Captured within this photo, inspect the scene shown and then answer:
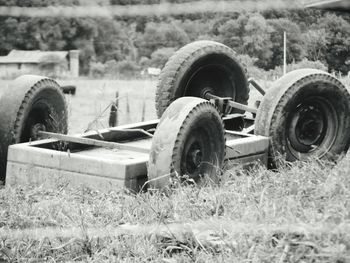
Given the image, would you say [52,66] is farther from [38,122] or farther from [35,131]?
[35,131]

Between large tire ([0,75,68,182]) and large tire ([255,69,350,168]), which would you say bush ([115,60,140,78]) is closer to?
large tire ([0,75,68,182])

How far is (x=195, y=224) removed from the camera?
372 centimetres

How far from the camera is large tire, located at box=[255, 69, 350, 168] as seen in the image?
21.4 feet

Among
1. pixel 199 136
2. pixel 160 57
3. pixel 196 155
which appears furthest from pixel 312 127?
pixel 160 57

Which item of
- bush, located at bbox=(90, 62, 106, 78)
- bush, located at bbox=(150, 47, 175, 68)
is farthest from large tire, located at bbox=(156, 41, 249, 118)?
bush, located at bbox=(90, 62, 106, 78)

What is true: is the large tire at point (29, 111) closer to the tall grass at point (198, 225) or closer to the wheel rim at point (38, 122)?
the wheel rim at point (38, 122)

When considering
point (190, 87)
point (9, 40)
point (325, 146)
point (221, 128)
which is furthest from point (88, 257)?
point (9, 40)

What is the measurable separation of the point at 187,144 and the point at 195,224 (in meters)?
1.73

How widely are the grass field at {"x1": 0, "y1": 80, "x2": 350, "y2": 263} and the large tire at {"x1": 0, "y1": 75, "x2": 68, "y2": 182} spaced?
52.0 inches

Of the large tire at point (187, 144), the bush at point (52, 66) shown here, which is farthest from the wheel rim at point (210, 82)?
the bush at point (52, 66)

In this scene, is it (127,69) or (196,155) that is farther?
(127,69)

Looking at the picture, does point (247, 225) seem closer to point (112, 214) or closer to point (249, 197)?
point (249, 197)

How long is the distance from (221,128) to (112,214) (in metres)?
1.62

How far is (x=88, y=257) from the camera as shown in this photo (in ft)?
12.3
